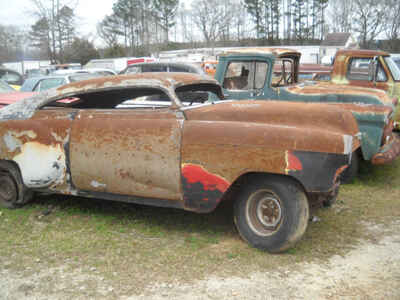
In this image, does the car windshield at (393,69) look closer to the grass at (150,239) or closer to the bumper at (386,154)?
the bumper at (386,154)

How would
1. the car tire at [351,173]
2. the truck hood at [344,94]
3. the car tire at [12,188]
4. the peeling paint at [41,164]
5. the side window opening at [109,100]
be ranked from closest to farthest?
1. the peeling paint at [41,164]
2. the car tire at [12,188]
3. the side window opening at [109,100]
4. the car tire at [351,173]
5. the truck hood at [344,94]

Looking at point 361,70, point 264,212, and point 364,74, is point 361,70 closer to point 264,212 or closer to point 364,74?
point 364,74

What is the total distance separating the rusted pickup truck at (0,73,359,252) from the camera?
365 cm

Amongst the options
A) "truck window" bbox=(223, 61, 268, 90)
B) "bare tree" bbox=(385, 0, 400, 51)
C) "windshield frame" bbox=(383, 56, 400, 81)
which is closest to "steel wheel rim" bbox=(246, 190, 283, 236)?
"truck window" bbox=(223, 61, 268, 90)

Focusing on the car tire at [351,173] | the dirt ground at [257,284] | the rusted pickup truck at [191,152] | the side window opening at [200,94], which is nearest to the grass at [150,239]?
the dirt ground at [257,284]

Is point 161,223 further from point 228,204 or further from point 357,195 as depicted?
point 357,195

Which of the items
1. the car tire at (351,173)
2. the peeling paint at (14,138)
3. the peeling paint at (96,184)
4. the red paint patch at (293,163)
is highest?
the peeling paint at (14,138)

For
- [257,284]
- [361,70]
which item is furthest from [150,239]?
[361,70]

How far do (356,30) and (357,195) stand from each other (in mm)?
49585

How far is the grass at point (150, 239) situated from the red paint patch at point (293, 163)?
2.74 feet

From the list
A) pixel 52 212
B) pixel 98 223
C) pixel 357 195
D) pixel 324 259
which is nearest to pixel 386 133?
pixel 357 195

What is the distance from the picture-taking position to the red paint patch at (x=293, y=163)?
357 cm

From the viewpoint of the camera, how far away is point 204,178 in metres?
3.91

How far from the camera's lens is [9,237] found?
14.2ft
